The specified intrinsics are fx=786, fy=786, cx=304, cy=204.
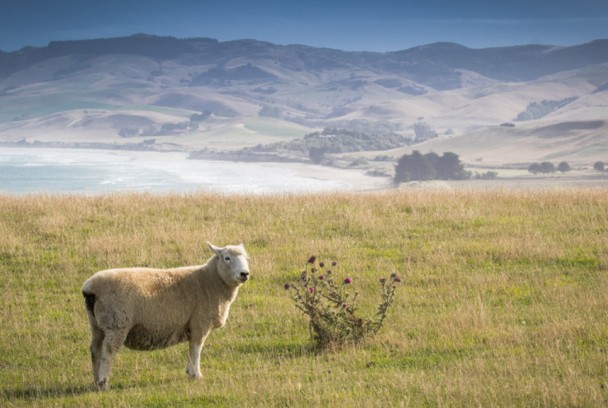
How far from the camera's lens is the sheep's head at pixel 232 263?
9.84m

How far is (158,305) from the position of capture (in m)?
9.82

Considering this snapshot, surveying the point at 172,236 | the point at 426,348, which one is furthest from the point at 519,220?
the point at 426,348

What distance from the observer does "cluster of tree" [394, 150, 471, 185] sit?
157950mm

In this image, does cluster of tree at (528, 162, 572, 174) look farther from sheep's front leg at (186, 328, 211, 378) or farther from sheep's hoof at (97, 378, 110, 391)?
sheep's hoof at (97, 378, 110, 391)

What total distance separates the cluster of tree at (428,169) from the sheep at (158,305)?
146014 mm

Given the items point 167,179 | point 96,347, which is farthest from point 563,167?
point 96,347

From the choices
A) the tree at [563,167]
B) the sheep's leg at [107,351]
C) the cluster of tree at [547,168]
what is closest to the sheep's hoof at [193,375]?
the sheep's leg at [107,351]

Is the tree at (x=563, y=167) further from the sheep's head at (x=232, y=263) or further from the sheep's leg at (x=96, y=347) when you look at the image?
the sheep's leg at (x=96, y=347)

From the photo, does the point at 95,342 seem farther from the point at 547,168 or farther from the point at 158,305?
the point at 547,168

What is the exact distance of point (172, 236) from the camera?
63.3ft

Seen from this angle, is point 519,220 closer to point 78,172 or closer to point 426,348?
point 426,348

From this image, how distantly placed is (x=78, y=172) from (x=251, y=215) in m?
131

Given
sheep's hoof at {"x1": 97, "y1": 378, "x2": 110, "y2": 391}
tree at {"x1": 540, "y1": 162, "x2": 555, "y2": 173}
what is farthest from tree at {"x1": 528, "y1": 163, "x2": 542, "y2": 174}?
sheep's hoof at {"x1": 97, "y1": 378, "x2": 110, "y2": 391}

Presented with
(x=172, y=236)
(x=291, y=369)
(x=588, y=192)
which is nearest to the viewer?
(x=291, y=369)
